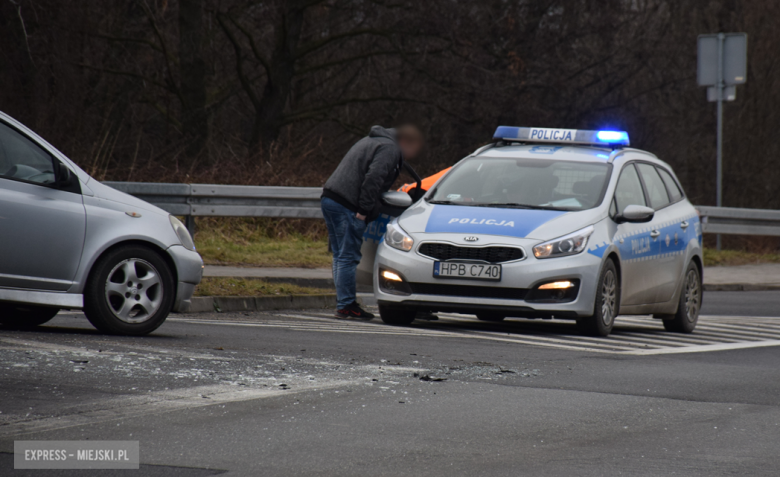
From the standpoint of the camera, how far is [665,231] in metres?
11.2

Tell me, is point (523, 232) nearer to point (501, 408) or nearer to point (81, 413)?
point (501, 408)

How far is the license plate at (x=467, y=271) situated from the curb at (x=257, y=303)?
263 centimetres

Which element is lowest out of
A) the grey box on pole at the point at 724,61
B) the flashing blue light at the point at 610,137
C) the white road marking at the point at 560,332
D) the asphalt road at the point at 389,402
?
the asphalt road at the point at 389,402

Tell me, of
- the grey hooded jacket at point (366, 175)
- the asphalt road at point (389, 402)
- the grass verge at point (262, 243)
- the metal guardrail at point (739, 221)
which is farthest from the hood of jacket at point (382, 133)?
the metal guardrail at point (739, 221)

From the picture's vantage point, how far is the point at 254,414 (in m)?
5.70

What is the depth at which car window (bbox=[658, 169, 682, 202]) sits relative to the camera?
12.0 metres

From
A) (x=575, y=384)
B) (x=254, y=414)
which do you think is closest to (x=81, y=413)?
(x=254, y=414)

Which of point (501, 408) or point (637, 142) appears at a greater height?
point (637, 142)

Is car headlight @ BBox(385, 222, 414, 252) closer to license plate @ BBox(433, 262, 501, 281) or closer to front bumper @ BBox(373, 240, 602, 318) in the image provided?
front bumper @ BBox(373, 240, 602, 318)

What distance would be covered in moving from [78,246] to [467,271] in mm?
3162

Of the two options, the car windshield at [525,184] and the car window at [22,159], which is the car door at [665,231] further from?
the car window at [22,159]

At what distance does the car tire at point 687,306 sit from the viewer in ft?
37.6

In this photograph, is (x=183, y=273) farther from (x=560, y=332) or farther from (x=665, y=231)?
(x=665, y=231)

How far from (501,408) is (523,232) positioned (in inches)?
154
